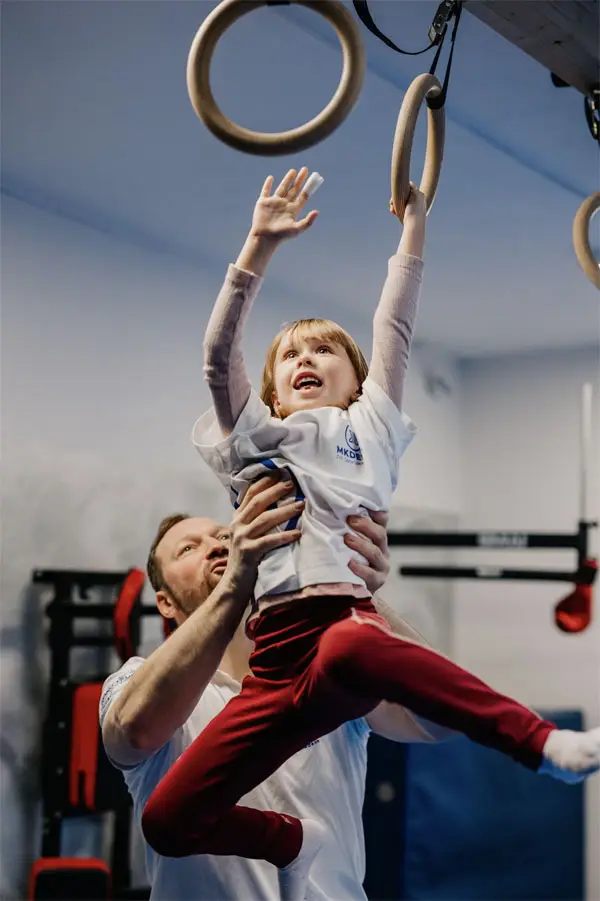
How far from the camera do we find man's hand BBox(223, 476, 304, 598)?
148 cm

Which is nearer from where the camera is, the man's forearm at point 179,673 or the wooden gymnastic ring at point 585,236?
the man's forearm at point 179,673

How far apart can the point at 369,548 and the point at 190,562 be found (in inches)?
27.4

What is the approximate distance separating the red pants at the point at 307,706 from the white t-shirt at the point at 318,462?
0.20 ft

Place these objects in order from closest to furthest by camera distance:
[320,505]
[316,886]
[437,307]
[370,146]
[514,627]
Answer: [320,505], [316,886], [370,146], [437,307], [514,627]

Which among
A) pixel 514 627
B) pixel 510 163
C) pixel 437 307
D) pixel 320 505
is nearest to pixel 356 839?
pixel 320 505

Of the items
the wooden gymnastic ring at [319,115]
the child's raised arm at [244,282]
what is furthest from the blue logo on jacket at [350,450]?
the wooden gymnastic ring at [319,115]

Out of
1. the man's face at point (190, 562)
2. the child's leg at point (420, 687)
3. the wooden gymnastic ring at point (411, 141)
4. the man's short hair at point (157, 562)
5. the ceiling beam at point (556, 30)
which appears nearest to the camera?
the child's leg at point (420, 687)

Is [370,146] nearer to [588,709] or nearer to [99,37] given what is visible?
[99,37]

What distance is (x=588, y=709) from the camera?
17.3 ft

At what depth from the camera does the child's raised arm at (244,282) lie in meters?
1.39

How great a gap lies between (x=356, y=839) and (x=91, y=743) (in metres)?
1.82

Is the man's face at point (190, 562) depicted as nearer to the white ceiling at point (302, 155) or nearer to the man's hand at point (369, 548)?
the man's hand at point (369, 548)

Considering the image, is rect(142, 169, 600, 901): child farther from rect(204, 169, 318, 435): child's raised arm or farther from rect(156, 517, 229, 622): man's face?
Answer: rect(156, 517, 229, 622): man's face

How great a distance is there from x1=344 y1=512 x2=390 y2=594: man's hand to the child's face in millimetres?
220
